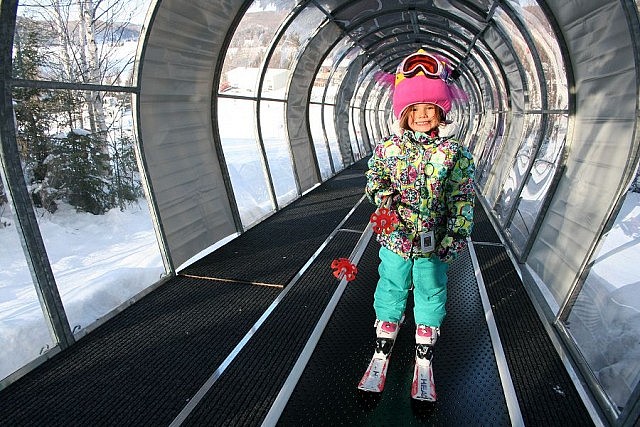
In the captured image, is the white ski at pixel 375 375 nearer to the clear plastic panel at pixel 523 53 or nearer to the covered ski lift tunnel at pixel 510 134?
the covered ski lift tunnel at pixel 510 134

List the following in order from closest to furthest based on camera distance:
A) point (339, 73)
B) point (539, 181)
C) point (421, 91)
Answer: point (421, 91) → point (539, 181) → point (339, 73)

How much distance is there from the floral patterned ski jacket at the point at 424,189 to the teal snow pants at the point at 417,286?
0.08 meters

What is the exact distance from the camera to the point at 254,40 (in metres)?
11.4

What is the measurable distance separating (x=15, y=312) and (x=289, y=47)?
688 centimetres

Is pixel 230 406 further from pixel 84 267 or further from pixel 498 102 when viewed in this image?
pixel 498 102

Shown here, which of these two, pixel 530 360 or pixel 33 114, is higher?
pixel 33 114

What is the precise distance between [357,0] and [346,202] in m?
3.82

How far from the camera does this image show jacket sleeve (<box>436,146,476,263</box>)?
2.65 m

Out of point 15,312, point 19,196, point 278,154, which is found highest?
point 19,196

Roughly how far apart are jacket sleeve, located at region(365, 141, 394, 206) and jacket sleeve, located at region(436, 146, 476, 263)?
0.38 meters

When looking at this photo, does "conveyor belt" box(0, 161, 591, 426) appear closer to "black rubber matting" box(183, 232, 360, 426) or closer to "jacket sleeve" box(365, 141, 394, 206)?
"black rubber matting" box(183, 232, 360, 426)

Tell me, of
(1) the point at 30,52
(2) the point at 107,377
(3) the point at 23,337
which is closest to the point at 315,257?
(2) the point at 107,377

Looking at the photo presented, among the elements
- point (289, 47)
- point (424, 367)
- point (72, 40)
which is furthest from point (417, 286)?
point (72, 40)

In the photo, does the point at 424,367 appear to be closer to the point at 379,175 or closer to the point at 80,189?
the point at 379,175
